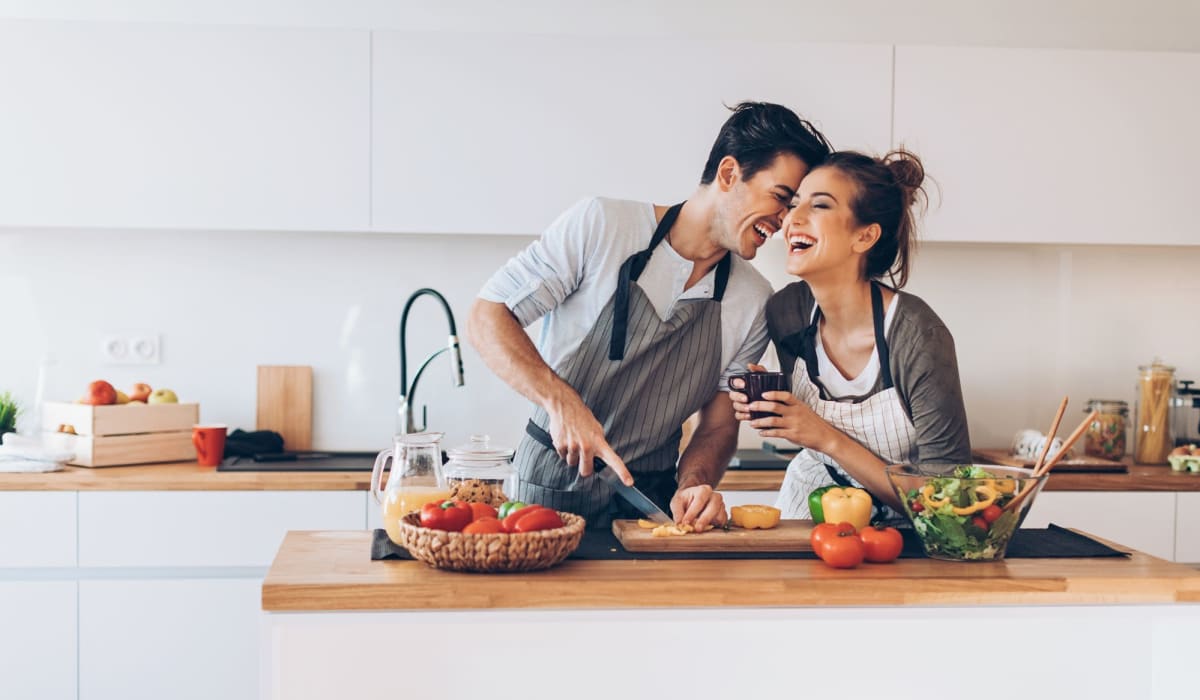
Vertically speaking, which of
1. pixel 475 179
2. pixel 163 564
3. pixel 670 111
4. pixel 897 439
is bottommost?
pixel 163 564

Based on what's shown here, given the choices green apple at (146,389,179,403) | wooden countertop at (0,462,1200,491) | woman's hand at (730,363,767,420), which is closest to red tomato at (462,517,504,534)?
woman's hand at (730,363,767,420)

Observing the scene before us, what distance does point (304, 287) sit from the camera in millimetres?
3627

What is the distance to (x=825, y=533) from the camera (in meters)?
1.77

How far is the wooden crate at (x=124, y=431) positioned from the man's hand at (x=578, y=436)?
5.27 ft

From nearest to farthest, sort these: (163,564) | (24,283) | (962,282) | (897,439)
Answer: (897,439) < (163,564) < (24,283) < (962,282)

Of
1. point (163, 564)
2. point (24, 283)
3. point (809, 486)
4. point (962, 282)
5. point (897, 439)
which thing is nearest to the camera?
point (897, 439)

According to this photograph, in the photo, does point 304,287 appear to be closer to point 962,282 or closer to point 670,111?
point 670,111

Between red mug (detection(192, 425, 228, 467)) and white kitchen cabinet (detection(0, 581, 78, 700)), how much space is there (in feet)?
1.52

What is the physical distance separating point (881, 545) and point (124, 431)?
2243mm

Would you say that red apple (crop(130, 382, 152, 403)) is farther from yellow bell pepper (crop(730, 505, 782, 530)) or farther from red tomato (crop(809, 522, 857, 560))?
red tomato (crop(809, 522, 857, 560))

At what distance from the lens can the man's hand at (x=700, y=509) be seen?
193 cm

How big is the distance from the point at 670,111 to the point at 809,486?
4.38 feet

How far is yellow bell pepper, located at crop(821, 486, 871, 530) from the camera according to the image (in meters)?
1.94

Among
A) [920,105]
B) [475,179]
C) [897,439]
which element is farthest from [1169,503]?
[475,179]
